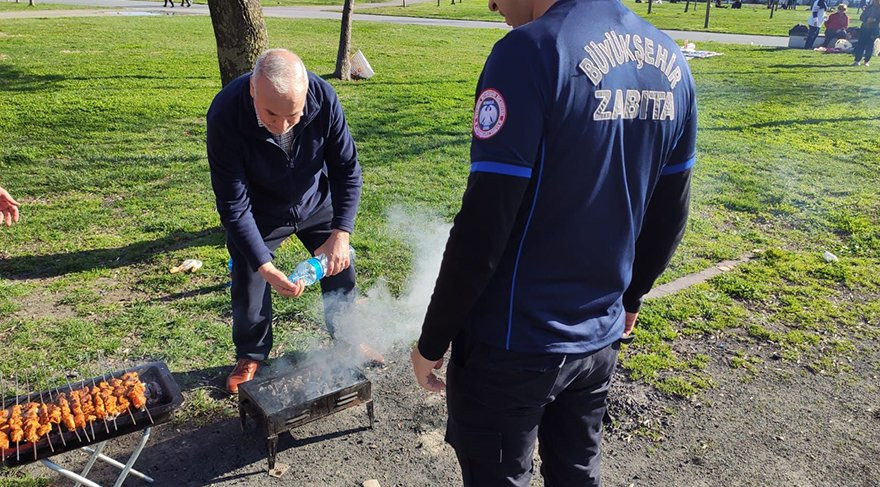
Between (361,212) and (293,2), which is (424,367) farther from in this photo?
(293,2)

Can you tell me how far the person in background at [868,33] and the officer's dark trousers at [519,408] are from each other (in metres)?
19.7

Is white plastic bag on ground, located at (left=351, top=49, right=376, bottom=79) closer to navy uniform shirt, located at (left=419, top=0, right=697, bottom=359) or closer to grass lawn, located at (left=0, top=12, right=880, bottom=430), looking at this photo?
grass lawn, located at (left=0, top=12, right=880, bottom=430)

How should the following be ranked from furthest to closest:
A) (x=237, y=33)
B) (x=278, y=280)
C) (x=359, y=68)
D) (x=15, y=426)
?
(x=359, y=68) < (x=237, y=33) < (x=278, y=280) < (x=15, y=426)

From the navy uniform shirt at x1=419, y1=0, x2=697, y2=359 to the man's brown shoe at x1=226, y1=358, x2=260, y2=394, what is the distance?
7.45 feet

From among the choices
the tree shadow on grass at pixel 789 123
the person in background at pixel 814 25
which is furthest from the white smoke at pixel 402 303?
the person in background at pixel 814 25

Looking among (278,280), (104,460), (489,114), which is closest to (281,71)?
(278,280)

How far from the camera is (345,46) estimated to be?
41.3ft

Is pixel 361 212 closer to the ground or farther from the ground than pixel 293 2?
closer to the ground

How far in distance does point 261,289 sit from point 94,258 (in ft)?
8.74

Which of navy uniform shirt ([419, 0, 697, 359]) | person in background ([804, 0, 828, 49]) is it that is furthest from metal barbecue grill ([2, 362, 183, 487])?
person in background ([804, 0, 828, 49])

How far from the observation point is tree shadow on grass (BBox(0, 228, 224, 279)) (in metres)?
5.38

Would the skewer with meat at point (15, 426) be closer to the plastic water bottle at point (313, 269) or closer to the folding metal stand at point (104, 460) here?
the folding metal stand at point (104, 460)

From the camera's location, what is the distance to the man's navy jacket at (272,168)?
3.18 metres

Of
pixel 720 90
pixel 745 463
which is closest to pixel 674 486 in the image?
pixel 745 463
